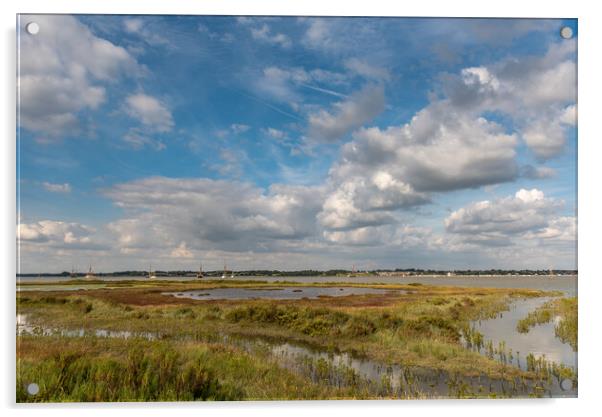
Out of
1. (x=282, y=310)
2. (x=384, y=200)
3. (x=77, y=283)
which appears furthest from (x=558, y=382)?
(x=77, y=283)

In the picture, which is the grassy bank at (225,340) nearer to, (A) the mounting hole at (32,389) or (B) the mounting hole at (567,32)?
(A) the mounting hole at (32,389)

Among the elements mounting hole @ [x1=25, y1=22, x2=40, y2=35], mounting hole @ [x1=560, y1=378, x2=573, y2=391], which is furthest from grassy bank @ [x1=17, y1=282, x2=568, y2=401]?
mounting hole @ [x1=25, y1=22, x2=40, y2=35]

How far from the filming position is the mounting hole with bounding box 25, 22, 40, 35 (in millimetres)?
6598

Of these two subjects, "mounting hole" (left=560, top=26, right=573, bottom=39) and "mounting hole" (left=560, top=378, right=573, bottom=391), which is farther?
"mounting hole" (left=560, top=26, right=573, bottom=39)

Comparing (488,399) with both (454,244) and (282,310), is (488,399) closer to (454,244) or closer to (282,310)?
(454,244)

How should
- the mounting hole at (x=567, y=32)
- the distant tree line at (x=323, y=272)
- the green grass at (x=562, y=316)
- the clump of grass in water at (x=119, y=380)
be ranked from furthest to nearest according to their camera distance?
the distant tree line at (x=323, y=272), the mounting hole at (x=567, y=32), the green grass at (x=562, y=316), the clump of grass in water at (x=119, y=380)

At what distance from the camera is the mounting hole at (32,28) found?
660 cm

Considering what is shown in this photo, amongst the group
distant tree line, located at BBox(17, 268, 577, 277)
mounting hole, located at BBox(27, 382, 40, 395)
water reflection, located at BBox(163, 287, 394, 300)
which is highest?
distant tree line, located at BBox(17, 268, 577, 277)

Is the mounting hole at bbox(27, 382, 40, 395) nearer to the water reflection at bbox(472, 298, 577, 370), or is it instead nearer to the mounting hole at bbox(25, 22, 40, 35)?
the mounting hole at bbox(25, 22, 40, 35)

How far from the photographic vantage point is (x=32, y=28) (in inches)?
260

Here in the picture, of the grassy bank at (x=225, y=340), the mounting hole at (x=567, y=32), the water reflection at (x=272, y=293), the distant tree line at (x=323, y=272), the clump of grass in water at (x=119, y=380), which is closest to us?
the clump of grass in water at (x=119, y=380)

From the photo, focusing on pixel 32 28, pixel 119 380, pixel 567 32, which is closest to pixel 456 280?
pixel 567 32

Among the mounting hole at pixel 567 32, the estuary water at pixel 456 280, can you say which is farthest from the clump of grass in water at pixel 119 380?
the mounting hole at pixel 567 32

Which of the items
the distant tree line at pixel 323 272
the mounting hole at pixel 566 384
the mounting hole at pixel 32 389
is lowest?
the mounting hole at pixel 566 384
